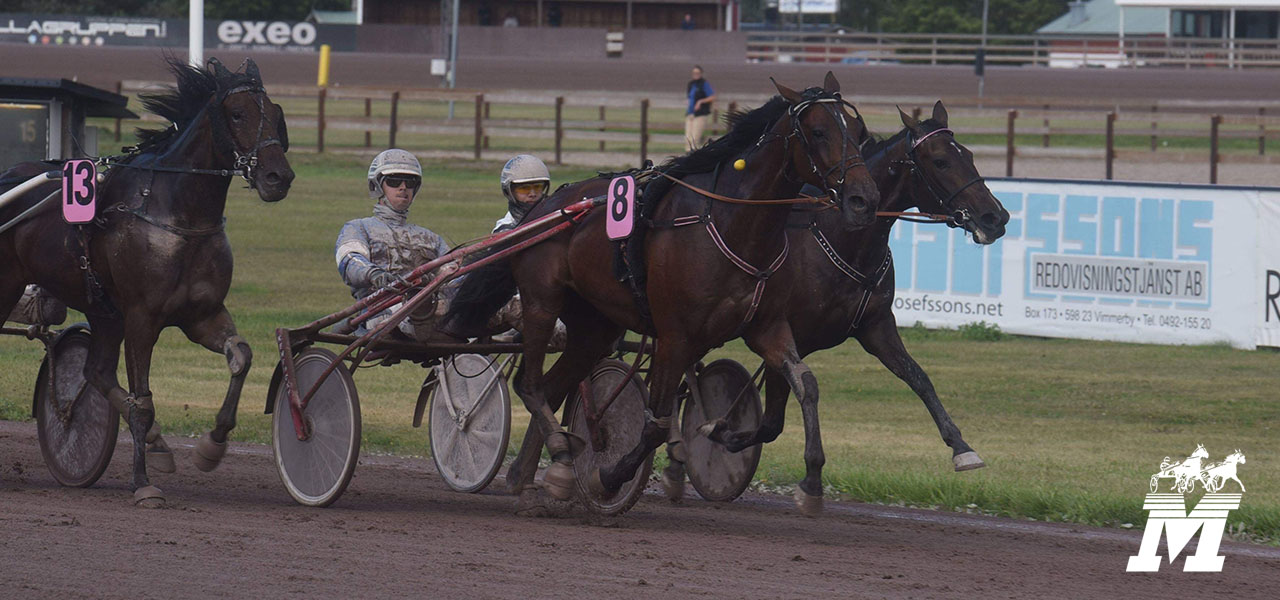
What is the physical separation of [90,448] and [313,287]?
343 inches

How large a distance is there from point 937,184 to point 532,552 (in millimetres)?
2639

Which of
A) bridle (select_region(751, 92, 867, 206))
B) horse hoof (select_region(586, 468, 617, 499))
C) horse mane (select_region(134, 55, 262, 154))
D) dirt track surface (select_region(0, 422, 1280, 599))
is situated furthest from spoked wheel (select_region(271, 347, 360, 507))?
bridle (select_region(751, 92, 867, 206))

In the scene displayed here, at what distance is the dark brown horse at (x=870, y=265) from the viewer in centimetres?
715

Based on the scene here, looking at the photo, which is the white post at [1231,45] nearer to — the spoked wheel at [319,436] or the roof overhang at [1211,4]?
the roof overhang at [1211,4]

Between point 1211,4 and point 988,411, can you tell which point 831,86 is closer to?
point 988,411

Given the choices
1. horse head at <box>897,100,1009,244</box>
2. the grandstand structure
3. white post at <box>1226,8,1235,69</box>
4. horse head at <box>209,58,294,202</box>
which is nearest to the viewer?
horse head at <box>209,58,294,202</box>

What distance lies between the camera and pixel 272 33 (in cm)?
3997

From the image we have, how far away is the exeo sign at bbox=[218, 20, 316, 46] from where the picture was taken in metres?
39.9

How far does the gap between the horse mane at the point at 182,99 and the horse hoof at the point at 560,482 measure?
197 cm

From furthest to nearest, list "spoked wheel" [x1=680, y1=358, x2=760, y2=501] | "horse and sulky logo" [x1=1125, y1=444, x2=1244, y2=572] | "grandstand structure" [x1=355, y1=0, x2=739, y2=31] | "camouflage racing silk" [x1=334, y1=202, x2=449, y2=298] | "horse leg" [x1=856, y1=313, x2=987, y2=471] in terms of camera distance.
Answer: "grandstand structure" [x1=355, y1=0, x2=739, y2=31], "spoked wheel" [x1=680, y1=358, x2=760, y2=501], "camouflage racing silk" [x1=334, y1=202, x2=449, y2=298], "horse leg" [x1=856, y1=313, x2=987, y2=471], "horse and sulky logo" [x1=1125, y1=444, x2=1244, y2=572]

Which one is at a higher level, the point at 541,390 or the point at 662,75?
the point at 662,75

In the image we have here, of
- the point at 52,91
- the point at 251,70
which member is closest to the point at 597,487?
the point at 251,70

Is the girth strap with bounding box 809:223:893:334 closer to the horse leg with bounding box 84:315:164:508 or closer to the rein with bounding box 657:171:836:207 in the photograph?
the rein with bounding box 657:171:836:207

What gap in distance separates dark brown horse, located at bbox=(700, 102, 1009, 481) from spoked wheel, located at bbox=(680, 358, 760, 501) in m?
0.18
